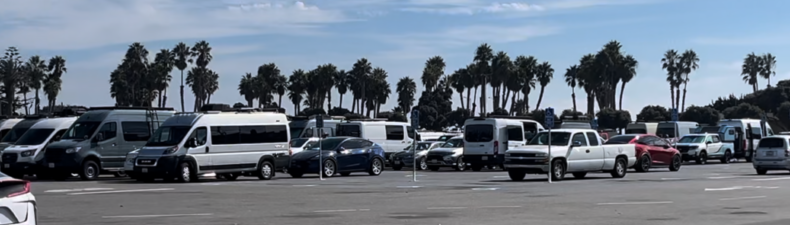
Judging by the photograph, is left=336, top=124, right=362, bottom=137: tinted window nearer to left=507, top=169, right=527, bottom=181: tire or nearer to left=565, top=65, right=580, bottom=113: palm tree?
left=507, top=169, right=527, bottom=181: tire

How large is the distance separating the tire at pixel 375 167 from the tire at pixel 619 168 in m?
7.93

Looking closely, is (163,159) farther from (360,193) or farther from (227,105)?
(360,193)

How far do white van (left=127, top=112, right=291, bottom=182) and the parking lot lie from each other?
1.12 metres

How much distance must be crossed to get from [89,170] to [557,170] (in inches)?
564

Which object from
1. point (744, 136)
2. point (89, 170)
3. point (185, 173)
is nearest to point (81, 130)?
point (89, 170)

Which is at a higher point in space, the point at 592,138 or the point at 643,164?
the point at 592,138

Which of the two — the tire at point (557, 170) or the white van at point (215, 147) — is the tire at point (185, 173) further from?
the tire at point (557, 170)

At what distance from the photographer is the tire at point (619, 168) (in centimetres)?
3194

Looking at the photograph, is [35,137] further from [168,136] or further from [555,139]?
[555,139]

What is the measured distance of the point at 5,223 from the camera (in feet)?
35.1

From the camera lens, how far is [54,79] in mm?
108062

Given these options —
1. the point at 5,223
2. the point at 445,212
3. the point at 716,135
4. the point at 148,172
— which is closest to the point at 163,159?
the point at 148,172

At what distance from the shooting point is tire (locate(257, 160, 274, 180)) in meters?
31.7

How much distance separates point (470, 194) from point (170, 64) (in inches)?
3288
